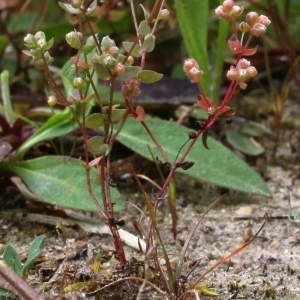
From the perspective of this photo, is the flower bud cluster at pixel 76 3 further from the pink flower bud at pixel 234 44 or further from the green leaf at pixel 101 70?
the pink flower bud at pixel 234 44

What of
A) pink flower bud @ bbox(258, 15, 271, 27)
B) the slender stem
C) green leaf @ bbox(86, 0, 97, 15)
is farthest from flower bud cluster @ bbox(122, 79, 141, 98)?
the slender stem

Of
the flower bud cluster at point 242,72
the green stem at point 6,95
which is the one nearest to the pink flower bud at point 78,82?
the flower bud cluster at point 242,72

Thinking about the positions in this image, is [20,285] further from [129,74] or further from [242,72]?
[242,72]

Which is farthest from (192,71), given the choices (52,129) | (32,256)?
(52,129)

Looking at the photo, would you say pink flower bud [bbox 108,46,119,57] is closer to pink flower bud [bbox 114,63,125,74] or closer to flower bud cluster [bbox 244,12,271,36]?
pink flower bud [bbox 114,63,125,74]

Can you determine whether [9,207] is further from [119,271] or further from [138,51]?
[138,51]
